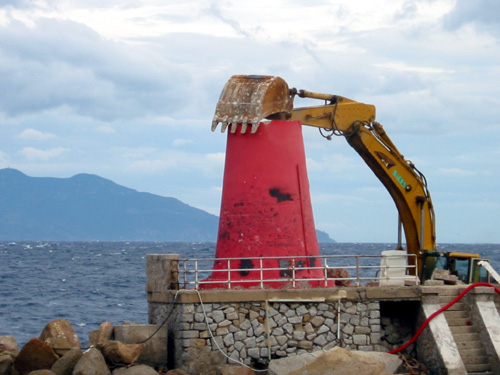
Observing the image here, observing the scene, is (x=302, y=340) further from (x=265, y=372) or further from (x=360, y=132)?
(x=360, y=132)

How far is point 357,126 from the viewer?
21.3m

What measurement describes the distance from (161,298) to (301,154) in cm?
428

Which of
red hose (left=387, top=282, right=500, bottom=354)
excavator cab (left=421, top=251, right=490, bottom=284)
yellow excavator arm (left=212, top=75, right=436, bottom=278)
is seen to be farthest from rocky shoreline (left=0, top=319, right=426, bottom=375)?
yellow excavator arm (left=212, top=75, right=436, bottom=278)

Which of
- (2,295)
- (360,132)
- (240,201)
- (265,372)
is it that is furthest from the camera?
(2,295)

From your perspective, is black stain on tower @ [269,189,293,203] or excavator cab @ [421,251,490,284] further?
excavator cab @ [421,251,490,284]

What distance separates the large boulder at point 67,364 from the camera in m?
17.8

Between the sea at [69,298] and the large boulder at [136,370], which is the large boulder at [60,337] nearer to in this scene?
the large boulder at [136,370]

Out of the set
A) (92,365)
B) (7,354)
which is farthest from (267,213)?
(7,354)

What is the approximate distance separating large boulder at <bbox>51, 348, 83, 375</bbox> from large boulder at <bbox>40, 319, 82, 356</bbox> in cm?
84

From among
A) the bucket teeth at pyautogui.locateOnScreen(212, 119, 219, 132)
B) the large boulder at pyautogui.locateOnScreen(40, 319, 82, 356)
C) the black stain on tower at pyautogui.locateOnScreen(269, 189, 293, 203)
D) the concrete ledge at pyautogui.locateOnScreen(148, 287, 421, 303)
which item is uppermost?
the bucket teeth at pyautogui.locateOnScreen(212, 119, 219, 132)

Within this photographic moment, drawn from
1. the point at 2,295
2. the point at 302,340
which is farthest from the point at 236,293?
the point at 2,295

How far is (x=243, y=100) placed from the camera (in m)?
20.0

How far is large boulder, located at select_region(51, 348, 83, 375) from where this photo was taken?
17781mm

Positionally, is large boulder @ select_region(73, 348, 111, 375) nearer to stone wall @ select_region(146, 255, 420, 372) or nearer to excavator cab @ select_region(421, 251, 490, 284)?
stone wall @ select_region(146, 255, 420, 372)
